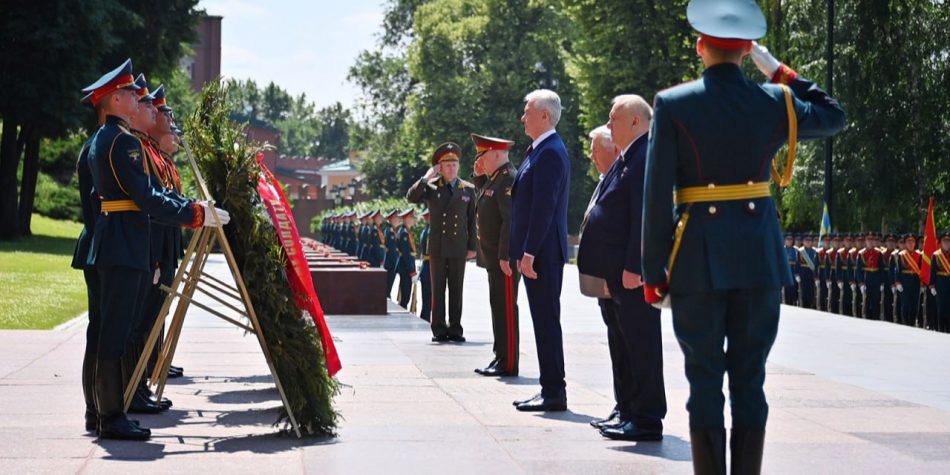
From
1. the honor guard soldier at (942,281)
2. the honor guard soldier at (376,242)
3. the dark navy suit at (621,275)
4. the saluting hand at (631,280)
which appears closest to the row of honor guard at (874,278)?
the honor guard soldier at (942,281)

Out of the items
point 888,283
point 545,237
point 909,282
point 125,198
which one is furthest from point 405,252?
point 125,198

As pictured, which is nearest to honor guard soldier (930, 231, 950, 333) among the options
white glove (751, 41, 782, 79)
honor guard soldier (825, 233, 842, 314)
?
honor guard soldier (825, 233, 842, 314)

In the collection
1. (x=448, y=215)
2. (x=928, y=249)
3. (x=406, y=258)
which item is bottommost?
(x=406, y=258)

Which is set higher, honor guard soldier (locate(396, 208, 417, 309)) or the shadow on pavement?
honor guard soldier (locate(396, 208, 417, 309))

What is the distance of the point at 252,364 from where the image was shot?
12070 millimetres

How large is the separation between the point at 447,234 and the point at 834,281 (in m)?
12.3

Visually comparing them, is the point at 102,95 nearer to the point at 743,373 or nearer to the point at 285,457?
the point at 285,457

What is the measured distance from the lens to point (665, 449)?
24.5ft

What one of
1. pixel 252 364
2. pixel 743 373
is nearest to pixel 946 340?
pixel 252 364

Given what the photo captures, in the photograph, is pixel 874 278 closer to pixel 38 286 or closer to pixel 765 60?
pixel 38 286

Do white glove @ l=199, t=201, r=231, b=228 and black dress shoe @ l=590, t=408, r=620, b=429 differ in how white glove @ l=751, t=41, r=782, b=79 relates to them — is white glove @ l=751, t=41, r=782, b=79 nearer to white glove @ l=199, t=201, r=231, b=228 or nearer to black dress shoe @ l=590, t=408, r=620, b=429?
black dress shoe @ l=590, t=408, r=620, b=429

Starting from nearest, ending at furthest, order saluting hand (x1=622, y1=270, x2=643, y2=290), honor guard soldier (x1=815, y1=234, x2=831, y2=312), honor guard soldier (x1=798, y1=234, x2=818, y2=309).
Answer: saluting hand (x1=622, y1=270, x2=643, y2=290)
honor guard soldier (x1=815, y1=234, x2=831, y2=312)
honor guard soldier (x1=798, y1=234, x2=818, y2=309)

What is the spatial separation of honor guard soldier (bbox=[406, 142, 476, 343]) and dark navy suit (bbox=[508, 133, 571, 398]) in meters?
5.51

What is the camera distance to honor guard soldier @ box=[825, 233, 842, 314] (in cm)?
2530
